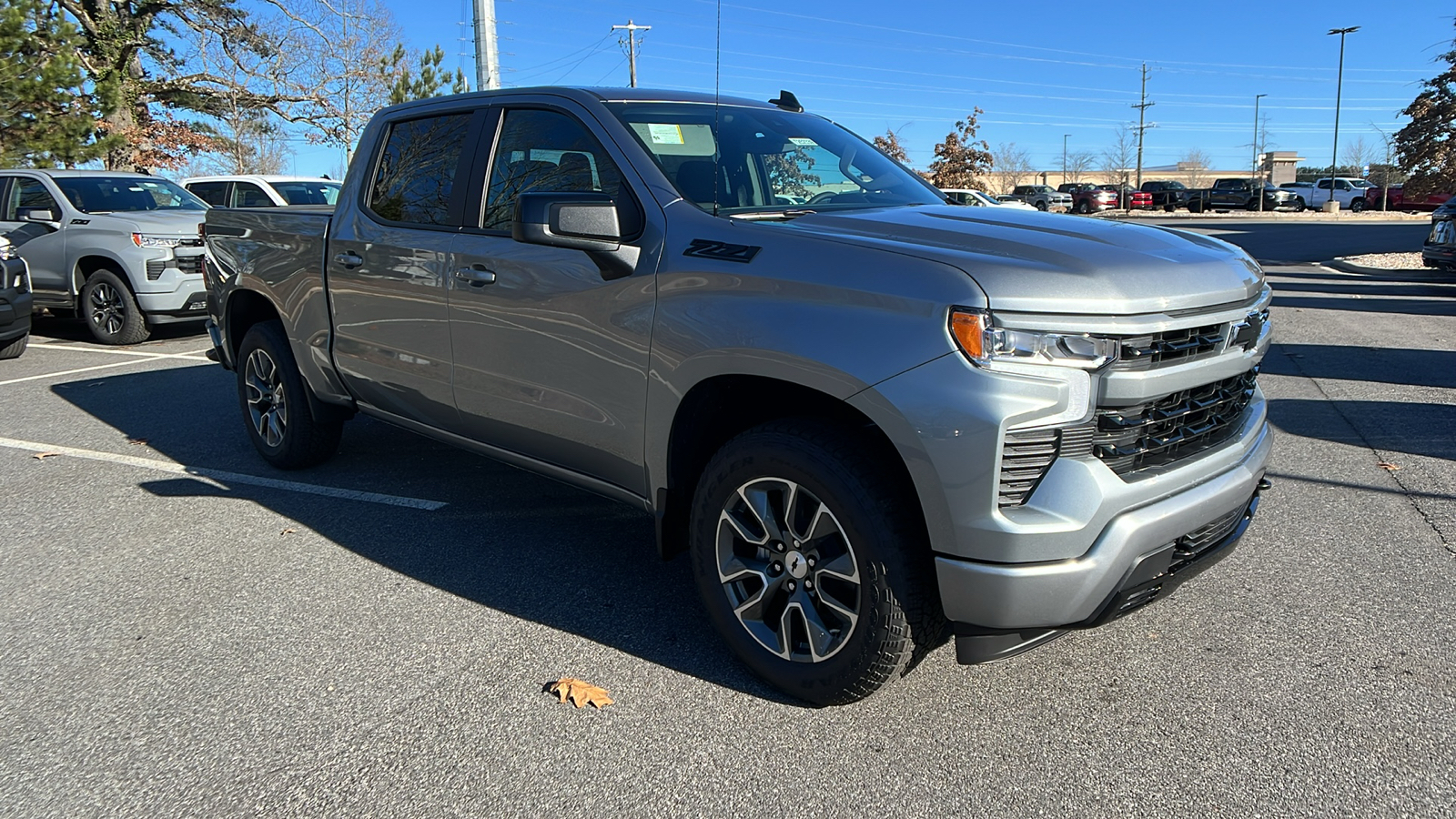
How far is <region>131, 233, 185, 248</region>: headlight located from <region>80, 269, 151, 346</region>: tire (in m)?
0.54

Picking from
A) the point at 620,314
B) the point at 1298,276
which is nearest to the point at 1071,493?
the point at 620,314

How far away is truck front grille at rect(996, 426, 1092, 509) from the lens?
2.64 meters

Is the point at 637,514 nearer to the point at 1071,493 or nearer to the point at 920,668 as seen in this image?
the point at 920,668

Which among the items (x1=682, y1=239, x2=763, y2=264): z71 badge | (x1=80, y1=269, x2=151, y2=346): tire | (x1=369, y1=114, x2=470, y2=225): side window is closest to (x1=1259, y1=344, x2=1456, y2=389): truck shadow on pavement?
(x1=682, y1=239, x2=763, y2=264): z71 badge

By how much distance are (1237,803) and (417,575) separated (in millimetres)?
3142

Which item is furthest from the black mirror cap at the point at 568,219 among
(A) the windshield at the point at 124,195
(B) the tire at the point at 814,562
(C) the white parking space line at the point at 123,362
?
(A) the windshield at the point at 124,195

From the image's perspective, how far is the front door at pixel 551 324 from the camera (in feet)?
11.6

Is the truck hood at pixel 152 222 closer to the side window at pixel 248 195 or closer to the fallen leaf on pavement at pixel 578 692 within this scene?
the side window at pixel 248 195

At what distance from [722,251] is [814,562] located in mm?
1013

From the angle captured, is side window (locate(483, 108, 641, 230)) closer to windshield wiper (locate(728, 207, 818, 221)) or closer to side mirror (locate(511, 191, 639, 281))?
side mirror (locate(511, 191, 639, 281))

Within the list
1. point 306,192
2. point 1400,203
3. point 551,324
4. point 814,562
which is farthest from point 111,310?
point 1400,203

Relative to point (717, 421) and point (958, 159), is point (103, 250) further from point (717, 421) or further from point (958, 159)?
point (958, 159)

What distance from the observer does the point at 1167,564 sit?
9.43 ft

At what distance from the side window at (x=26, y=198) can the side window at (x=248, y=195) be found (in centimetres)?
222
